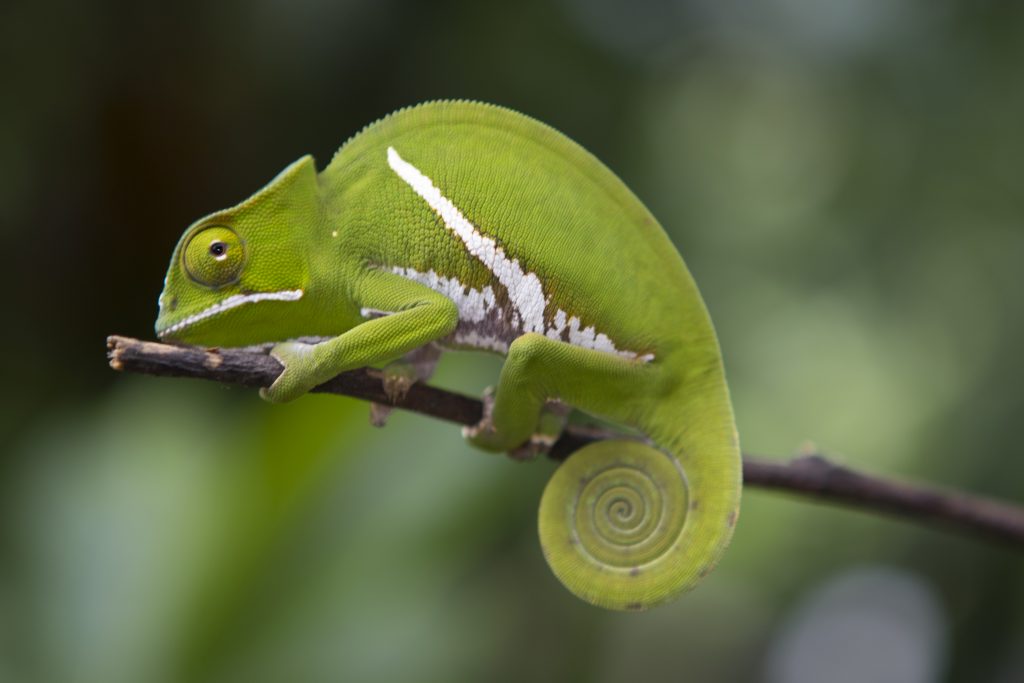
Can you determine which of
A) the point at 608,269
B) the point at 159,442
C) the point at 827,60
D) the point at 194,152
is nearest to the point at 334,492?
the point at 159,442

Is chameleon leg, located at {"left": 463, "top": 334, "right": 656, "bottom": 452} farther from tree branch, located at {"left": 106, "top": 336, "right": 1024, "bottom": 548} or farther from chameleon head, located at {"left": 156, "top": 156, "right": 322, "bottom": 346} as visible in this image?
chameleon head, located at {"left": 156, "top": 156, "right": 322, "bottom": 346}

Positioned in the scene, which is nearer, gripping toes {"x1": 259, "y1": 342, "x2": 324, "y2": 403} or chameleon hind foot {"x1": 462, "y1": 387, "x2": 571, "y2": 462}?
gripping toes {"x1": 259, "y1": 342, "x2": 324, "y2": 403}

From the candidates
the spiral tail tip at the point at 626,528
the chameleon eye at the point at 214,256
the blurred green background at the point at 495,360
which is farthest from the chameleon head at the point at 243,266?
the blurred green background at the point at 495,360

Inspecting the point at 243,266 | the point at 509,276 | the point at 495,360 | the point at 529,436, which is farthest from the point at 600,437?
the point at 495,360

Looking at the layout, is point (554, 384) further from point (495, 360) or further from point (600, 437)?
point (495, 360)

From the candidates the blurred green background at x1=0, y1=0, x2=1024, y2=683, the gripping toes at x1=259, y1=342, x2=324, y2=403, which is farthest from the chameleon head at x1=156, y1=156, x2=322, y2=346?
the blurred green background at x1=0, y1=0, x2=1024, y2=683
